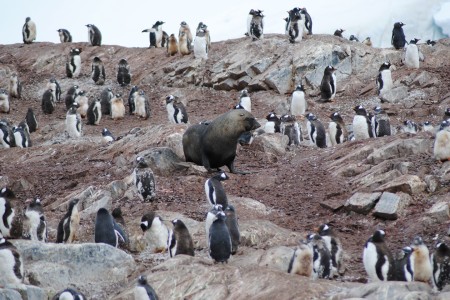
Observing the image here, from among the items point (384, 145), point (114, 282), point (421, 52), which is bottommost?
point (114, 282)

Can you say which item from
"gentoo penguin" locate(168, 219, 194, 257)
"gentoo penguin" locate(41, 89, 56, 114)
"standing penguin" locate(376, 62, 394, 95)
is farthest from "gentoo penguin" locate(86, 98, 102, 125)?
"gentoo penguin" locate(168, 219, 194, 257)

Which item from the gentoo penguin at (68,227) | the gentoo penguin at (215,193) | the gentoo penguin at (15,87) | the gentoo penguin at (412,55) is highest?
the gentoo penguin at (412,55)

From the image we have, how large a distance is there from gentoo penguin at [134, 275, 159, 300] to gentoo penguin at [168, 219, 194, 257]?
1894mm

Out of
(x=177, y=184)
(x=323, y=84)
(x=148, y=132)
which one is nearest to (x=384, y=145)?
(x=177, y=184)

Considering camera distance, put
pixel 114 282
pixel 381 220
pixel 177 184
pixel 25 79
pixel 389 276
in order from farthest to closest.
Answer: pixel 25 79 → pixel 177 184 → pixel 381 220 → pixel 114 282 → pixel 389 276

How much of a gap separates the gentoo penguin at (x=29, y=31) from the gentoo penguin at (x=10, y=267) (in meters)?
25.9

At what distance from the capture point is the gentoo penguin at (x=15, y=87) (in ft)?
106

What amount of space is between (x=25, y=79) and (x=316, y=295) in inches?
1005

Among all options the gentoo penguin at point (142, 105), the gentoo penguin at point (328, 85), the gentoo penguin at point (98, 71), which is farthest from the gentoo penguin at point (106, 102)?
the gentoo penguin at point (328, 85)

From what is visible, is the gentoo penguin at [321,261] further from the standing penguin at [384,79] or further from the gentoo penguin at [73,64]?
the gentoo penguin at [73,64]

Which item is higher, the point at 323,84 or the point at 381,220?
the point at 323,84

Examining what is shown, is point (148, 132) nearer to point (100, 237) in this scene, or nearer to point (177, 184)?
point (177, 184)

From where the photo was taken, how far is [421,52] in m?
30.3

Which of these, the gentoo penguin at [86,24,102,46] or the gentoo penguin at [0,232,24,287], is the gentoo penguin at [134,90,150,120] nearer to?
the gentoo penguin at [86,24,102,46]
